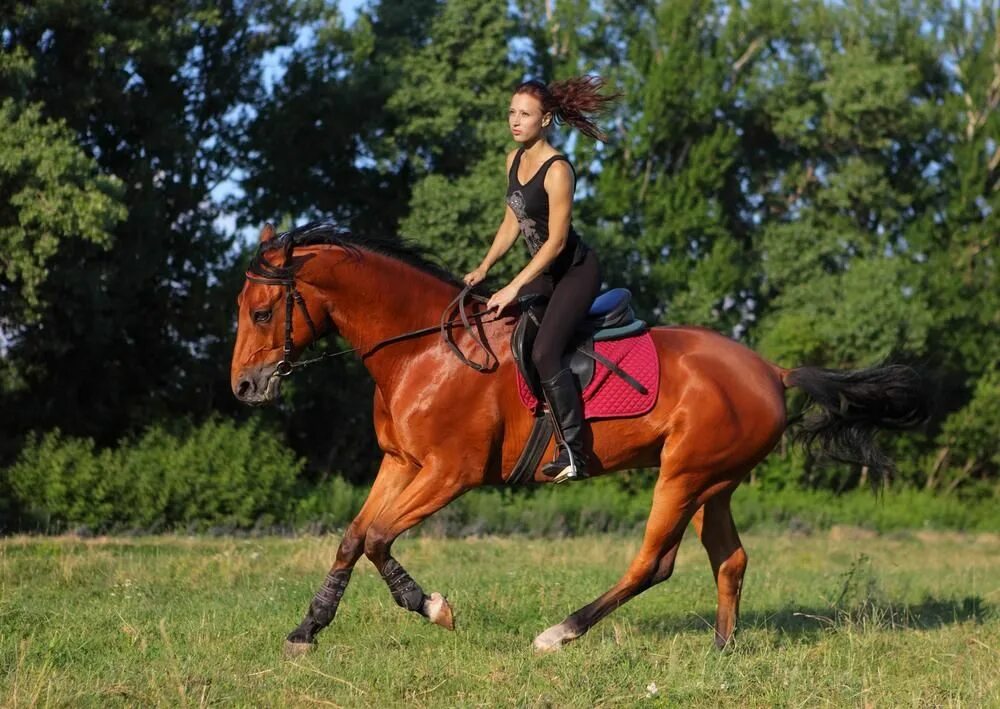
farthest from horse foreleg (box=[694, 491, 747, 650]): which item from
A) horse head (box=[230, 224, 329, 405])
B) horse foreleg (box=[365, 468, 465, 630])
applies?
horse head (box=[230, 224, 329, 405])

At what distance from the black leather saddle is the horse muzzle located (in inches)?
58.7

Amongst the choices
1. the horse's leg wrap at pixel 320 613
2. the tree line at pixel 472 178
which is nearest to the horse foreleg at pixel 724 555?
the horse's leg wrap at pixel 320 613

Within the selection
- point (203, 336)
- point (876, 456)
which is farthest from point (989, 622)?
point (203, 336)

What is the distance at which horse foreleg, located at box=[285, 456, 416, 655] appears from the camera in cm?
767

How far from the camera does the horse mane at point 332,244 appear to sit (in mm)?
7844

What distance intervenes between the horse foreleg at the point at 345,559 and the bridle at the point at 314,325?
0.78 metres

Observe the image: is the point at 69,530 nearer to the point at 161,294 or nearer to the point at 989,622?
the point at 161,294

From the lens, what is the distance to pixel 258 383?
779 cm

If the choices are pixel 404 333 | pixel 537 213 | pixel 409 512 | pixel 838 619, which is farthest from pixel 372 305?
pixel 838 619

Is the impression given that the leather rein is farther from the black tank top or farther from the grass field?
the grass field

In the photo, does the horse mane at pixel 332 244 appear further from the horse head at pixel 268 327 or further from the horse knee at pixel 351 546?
the horse knee at pixel 351 546

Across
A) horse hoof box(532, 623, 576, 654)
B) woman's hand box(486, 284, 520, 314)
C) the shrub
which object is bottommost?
the shrub

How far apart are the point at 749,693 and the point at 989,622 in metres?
4.15

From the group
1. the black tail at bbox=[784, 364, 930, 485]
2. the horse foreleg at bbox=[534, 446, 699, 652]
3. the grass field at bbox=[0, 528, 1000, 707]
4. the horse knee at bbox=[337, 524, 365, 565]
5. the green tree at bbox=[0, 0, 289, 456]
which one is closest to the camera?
the grass field at bbox=[0, 528, 1000, 707]
